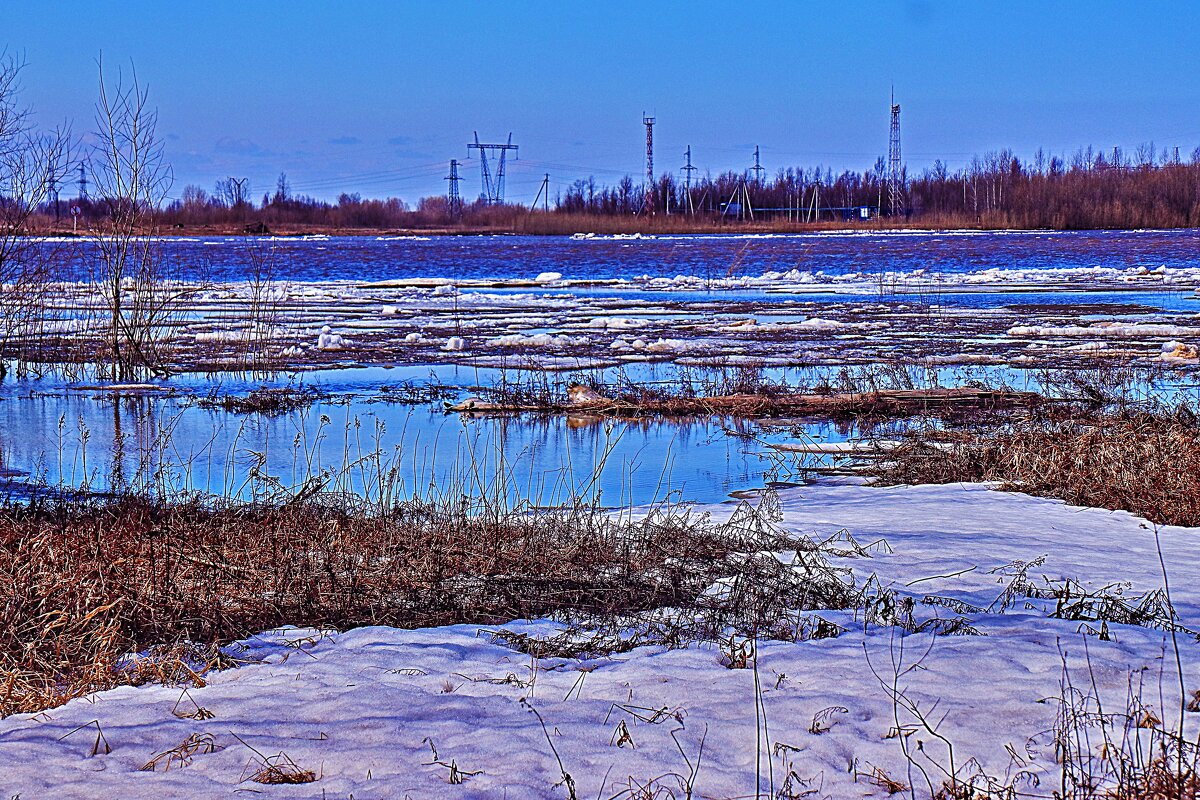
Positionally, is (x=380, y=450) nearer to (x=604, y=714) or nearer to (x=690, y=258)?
(x=604, y=714)

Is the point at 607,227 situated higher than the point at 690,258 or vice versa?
the point at 607,227

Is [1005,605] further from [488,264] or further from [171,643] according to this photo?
[488,264]

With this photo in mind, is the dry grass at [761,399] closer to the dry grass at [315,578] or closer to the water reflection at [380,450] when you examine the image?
the water reflection at [380,450]

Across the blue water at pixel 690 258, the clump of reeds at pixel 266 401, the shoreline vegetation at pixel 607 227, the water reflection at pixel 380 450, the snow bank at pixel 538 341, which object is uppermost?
the shoreline vegetation at pixel 607 227

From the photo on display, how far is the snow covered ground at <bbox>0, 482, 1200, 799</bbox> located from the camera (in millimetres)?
3596

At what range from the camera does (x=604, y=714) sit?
164 inches

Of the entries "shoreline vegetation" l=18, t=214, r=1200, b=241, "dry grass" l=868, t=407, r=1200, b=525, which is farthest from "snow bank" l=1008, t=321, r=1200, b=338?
"shoreline vegetation" l=18, t=214, r=1200, b=241

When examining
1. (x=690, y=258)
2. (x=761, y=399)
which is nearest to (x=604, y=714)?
(x=761, y=399)

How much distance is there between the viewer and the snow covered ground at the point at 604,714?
3596mm

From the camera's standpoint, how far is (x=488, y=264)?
52.1m

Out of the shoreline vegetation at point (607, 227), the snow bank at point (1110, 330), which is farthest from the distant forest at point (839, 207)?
the snow bank at point (1110, 330)

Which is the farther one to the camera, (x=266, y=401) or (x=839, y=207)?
(x=839, y=207)

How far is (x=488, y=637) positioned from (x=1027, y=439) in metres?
6.33

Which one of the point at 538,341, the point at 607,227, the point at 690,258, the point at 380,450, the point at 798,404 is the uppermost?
the point at 607,227
